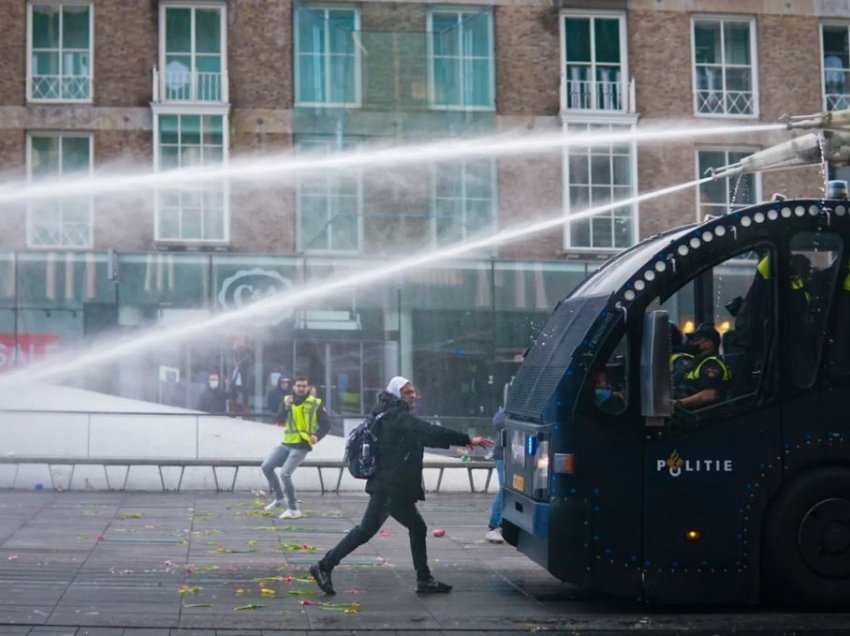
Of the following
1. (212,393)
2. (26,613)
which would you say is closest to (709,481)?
(26,613)

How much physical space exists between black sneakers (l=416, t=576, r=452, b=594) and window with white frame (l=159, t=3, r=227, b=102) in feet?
66.5

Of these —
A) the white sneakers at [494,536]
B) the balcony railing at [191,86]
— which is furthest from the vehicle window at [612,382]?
the balcony railing at [191,86]

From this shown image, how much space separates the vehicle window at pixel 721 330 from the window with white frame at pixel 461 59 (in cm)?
1988

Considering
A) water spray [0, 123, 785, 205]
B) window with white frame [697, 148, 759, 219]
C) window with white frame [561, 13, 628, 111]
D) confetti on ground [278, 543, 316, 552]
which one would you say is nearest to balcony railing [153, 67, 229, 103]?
water spray [0, 123, 785, 205]

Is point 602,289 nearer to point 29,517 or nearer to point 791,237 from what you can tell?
point 791,237

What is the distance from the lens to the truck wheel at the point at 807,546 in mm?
9875

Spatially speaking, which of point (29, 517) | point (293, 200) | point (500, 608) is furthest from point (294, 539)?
point (293, 200)

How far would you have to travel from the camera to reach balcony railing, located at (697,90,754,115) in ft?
101

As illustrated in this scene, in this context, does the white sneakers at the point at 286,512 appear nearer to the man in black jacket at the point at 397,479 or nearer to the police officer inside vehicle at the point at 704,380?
the man in black jacket at the point at 397,479

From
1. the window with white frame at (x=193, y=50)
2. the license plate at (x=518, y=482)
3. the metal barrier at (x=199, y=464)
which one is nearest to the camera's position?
the license plate at (x=518, y=482)

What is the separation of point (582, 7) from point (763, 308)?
21.6 meters

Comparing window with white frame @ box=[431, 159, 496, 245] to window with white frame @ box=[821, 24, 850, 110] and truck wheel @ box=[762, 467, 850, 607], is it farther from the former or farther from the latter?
truck wheel @ box=[762, 467, 850, 607]

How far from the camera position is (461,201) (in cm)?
2961

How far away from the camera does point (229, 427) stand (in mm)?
22266
